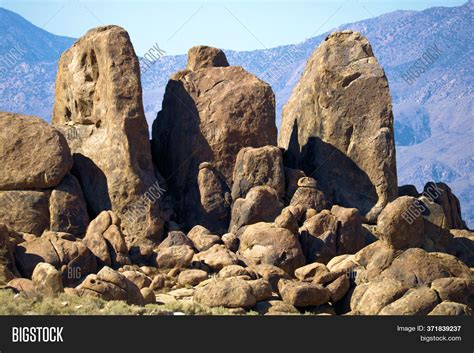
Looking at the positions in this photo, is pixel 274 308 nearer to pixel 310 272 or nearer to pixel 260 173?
pixel 310 272

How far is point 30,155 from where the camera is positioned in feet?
153

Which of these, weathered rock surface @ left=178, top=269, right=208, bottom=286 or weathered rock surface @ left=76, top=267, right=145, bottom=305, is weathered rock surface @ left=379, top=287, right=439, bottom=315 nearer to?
weathered rock surface @ left=178, top=269, right=208, bottom=286

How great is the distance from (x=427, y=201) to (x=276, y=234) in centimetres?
1114

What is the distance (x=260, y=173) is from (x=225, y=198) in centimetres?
217

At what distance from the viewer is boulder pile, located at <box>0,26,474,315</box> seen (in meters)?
36.7

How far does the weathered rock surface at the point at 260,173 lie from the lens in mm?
50000

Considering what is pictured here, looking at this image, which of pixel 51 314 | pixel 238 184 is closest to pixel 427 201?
pixel 238 184

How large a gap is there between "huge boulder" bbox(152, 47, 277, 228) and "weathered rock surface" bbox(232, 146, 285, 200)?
1758 mm

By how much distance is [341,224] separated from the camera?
46469 mm

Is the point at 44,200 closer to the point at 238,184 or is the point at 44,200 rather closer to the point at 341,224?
the point at 238,184

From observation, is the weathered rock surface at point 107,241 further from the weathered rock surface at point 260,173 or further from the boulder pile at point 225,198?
the weathered rock surface at point 260,173

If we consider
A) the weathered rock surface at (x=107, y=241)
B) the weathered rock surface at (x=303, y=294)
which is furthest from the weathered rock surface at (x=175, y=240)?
the weathered rock surface at (x=303, y=294)

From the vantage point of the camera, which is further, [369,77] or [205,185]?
[369,77]
